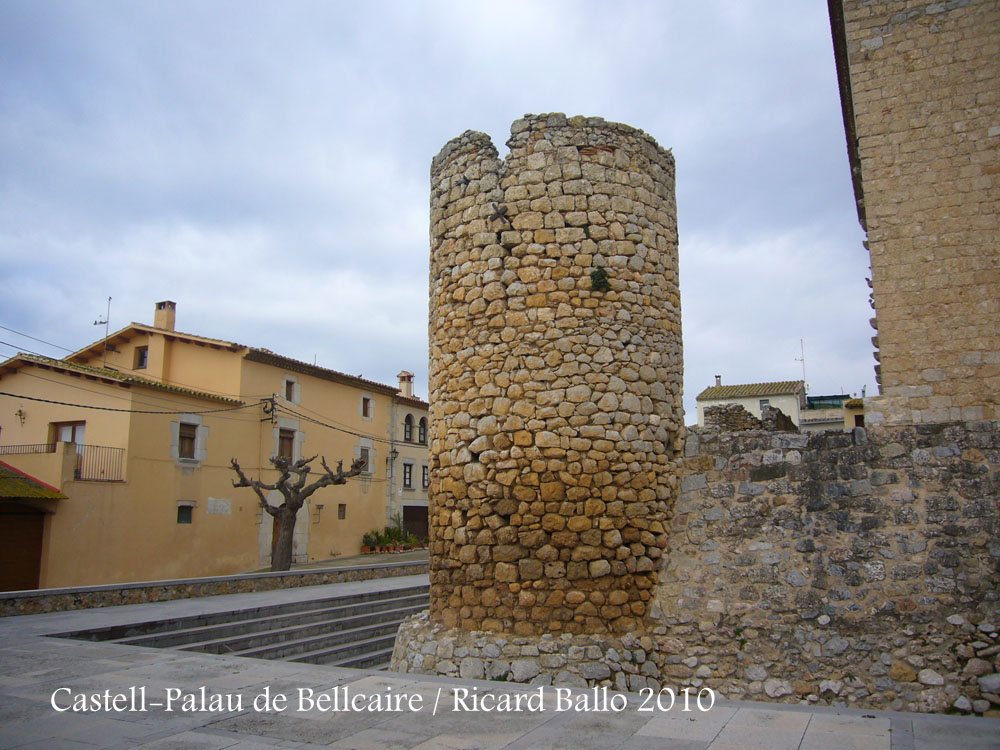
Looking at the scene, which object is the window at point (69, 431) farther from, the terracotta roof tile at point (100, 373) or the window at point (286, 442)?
the window at point (286, 442)

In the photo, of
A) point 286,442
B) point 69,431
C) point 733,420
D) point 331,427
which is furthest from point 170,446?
point 733,420

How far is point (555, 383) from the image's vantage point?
256 inches

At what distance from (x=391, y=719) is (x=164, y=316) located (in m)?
23.8

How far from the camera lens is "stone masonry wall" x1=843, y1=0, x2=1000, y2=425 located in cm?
805

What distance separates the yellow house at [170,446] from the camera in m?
18.5

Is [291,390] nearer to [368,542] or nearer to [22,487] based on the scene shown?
[368,542]

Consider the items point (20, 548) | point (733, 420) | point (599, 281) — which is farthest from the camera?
point (20, 548)

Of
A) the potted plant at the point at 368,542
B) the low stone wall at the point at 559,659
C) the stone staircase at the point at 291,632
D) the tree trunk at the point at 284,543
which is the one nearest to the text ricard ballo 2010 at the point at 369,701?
the low stone wall at the point at 559,659

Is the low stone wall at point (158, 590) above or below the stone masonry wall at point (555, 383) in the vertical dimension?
below

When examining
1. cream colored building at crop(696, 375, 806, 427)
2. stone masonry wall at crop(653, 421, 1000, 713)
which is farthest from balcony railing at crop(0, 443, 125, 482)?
cream colored building at crop(696, 375, 806, 427)

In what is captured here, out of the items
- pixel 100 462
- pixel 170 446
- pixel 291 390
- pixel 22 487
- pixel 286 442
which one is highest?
pixel 291 390

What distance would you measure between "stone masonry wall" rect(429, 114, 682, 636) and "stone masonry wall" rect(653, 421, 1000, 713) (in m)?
0.48

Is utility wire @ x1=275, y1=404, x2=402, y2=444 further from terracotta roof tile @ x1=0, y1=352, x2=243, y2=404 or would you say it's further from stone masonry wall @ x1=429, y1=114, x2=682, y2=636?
stone masonry wall @ x1=429, y1=114, x2=682, y2=636

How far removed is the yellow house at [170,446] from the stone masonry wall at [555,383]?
15.0 meters
